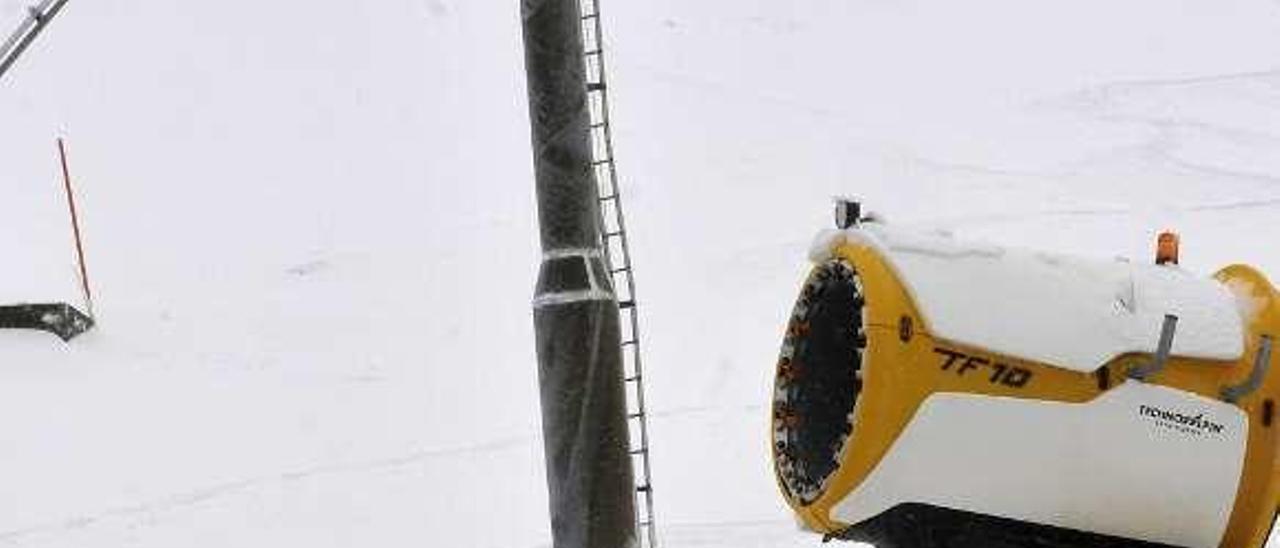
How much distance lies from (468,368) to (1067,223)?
6383 millimetres

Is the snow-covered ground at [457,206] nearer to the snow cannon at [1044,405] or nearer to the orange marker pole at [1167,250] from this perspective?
the orange marker pole at [1167,250]

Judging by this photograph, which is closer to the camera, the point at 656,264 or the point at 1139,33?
the point at 656,264

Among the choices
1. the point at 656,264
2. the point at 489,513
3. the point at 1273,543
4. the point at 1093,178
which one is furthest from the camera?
the point at 1093,178

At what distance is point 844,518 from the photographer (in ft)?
12.6

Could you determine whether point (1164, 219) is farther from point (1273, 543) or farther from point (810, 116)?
point (1273, 543)

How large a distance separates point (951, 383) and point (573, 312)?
1.11 metres

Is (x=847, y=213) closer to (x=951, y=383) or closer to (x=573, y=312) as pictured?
(x=951, y=383)

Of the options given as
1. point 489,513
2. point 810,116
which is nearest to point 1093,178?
point 810,116

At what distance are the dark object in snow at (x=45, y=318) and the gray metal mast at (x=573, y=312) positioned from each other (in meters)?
9.58

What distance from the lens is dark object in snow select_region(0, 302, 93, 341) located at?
12.9 metres

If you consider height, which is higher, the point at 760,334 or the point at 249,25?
the point at 249,25

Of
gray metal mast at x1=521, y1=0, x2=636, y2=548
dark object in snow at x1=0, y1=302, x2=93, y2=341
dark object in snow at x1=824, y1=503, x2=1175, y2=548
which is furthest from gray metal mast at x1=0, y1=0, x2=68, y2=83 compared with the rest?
dark object in snow at x1=0, y1=302, x2=93, y2=341

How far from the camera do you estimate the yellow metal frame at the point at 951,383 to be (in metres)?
3.67

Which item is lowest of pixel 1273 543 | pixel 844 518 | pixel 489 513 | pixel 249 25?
pixel 489 513
